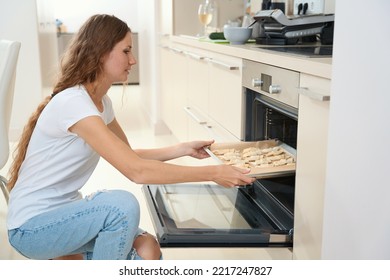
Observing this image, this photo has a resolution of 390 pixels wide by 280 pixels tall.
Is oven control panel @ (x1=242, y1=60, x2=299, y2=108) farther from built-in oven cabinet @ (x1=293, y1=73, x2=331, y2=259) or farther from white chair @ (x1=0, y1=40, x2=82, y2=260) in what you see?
white chair @ (x1=0, y1=40, x2=82, y2=260)

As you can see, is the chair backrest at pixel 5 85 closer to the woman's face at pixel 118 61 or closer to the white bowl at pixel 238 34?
the woman's face at pixel 118 61

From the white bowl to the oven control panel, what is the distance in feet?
1.06

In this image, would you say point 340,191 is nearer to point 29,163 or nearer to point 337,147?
point 337,147

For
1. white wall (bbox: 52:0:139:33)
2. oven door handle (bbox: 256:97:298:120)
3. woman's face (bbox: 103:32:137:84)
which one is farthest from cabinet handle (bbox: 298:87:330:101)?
white wall (bbox: 52:0:139:33)

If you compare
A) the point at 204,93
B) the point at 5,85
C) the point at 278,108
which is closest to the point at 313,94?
the point at 278,108

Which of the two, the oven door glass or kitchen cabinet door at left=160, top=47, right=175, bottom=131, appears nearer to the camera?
the oven door glass

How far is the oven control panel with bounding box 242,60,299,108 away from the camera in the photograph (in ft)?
4.67

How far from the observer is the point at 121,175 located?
3.23 meters

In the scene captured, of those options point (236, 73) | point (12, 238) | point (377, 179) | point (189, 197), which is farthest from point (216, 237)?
point (236, 73)

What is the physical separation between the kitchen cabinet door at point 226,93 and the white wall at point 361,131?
32.1 inches

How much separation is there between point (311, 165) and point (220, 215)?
Result: 0.36 meters

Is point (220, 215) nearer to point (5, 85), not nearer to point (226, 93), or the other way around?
point (226, 93)

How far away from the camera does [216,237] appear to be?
4.35ft
